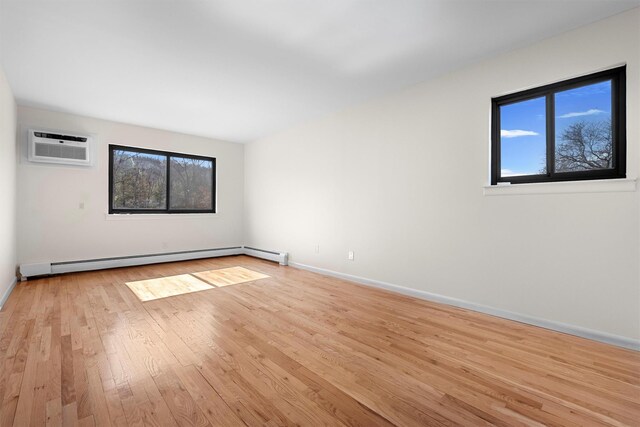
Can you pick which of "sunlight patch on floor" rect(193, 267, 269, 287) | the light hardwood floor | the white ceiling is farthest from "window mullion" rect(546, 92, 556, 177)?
"sunlight patch on floor" rect(193, 267, 269, 287)

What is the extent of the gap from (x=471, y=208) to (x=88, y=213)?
18.3ft

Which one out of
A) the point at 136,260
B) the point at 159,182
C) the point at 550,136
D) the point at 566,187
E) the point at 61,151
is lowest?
the point at 136,260

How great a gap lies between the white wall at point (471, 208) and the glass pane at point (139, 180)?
2.83 metres

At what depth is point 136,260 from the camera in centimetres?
502

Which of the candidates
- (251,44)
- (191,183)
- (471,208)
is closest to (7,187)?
(191,183)

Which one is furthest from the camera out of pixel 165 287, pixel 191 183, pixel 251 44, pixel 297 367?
pixel 191 183

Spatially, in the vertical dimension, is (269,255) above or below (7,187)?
below

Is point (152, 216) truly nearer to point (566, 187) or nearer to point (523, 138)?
point (523, 138)

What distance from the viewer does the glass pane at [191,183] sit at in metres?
5.67

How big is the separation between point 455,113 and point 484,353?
2340 mm

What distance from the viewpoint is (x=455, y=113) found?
3088 millimetres

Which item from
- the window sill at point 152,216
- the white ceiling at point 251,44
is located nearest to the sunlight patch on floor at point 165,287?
the window sill at point 152,216

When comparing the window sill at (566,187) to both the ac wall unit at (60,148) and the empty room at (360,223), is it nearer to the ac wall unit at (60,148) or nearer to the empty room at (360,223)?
the empty room at (360,223)

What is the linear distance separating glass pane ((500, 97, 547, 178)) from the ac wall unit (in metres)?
5.79
